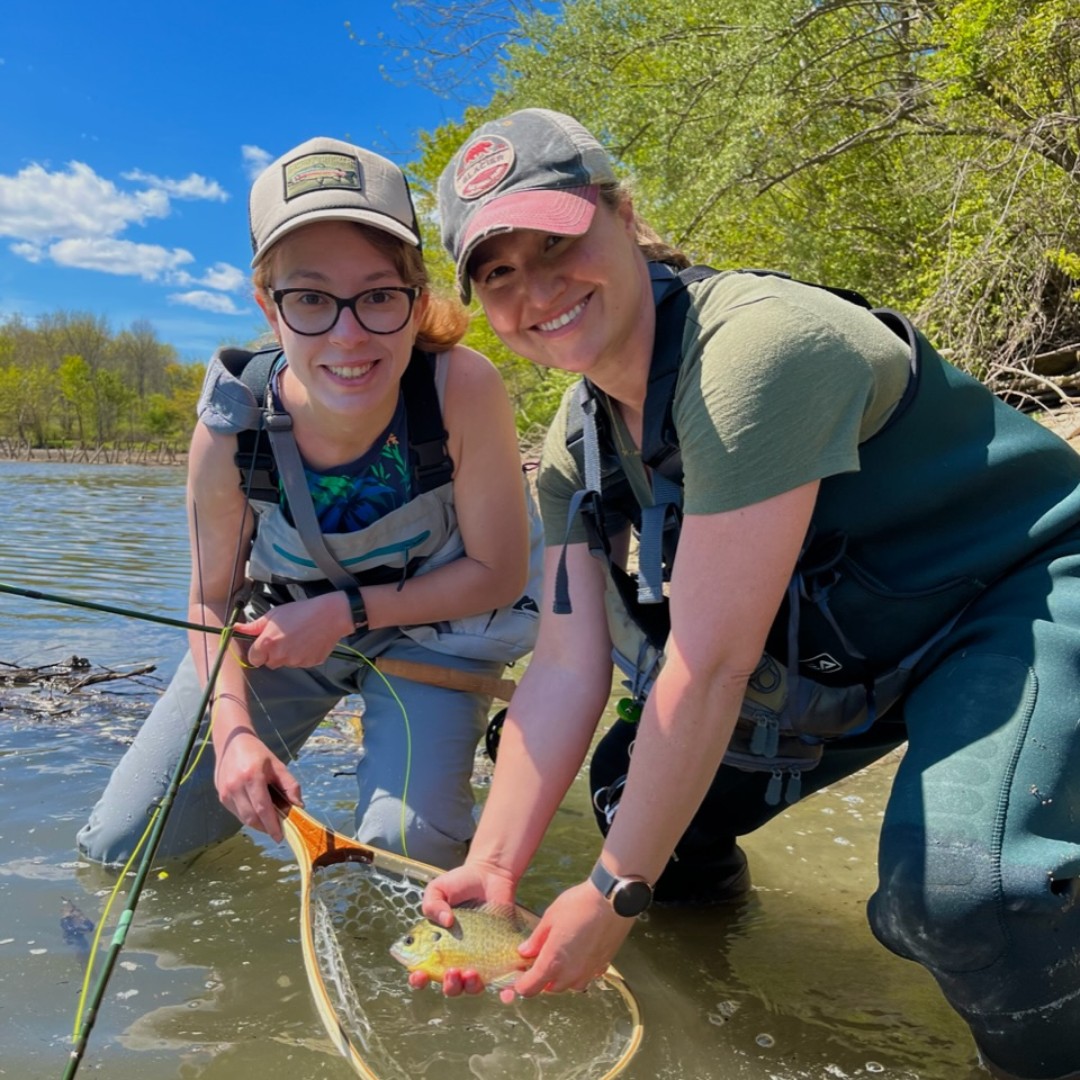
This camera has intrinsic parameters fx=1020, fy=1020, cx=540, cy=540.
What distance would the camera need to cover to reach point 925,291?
8570mm

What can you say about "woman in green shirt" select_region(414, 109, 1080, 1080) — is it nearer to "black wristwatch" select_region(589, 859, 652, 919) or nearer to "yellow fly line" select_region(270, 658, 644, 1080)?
"black wristwatch" select_region(589, 859, 652, 919)

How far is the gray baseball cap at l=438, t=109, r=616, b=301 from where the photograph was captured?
1.85m

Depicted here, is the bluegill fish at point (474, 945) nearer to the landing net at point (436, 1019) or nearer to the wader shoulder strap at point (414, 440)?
the landing net at point (436, 1019)

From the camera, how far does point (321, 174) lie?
255cm

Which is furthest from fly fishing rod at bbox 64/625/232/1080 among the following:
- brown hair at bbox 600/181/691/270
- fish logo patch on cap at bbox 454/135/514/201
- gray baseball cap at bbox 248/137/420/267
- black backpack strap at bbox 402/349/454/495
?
brown hair at bbox 600/181/691/270

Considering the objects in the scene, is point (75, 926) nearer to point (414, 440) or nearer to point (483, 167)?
point (414, 440)

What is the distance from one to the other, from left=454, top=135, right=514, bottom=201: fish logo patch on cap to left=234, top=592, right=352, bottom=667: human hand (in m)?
1.27

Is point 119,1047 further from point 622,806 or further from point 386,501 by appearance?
point 386,501

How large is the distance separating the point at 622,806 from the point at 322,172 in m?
1.72

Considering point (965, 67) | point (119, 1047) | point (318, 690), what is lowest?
point (119, 1047)

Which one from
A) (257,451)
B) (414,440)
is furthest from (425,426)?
(257,451)

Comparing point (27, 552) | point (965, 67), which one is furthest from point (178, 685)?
point (27, 552)

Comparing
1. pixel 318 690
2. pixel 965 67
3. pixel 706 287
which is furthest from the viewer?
pixel 965 67

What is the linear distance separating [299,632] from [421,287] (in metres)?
0.98
